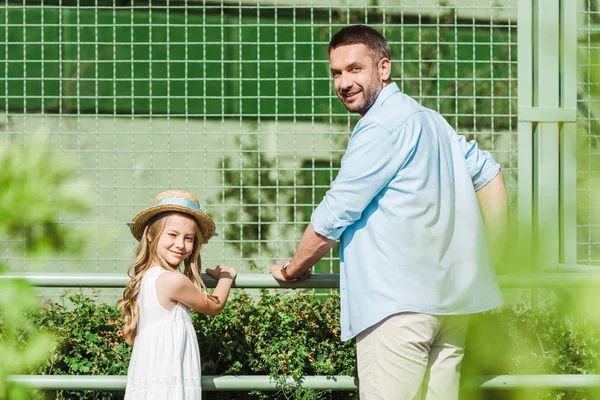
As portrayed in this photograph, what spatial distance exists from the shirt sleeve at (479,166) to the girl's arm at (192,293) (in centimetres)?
81

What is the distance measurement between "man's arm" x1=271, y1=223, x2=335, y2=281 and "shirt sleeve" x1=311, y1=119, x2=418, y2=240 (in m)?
0.08

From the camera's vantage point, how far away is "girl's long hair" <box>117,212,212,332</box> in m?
2.60

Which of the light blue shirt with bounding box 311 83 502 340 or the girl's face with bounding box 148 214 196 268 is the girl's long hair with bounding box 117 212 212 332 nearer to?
the girl's face with bounding box 148 214 196 268

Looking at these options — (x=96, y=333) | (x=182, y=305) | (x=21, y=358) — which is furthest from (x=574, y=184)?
(x=96, y=333)

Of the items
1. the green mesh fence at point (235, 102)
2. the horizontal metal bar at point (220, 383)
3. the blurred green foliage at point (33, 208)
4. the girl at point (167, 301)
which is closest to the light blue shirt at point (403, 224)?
the horizontal metal bar at point (220, 383)

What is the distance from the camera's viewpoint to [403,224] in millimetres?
2127

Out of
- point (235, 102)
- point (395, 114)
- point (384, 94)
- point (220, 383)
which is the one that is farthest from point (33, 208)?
point (235, 102)

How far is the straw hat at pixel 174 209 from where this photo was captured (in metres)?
2.65

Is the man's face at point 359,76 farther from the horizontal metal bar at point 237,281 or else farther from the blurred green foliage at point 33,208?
the blurred green foliage at point 33,208

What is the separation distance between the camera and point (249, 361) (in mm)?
3307

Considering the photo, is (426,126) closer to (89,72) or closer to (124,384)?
(124,384)

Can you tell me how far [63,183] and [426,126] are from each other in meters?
1.60

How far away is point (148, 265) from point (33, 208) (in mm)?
1946

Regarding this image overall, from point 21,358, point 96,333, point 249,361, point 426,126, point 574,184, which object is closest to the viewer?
point 574,184
